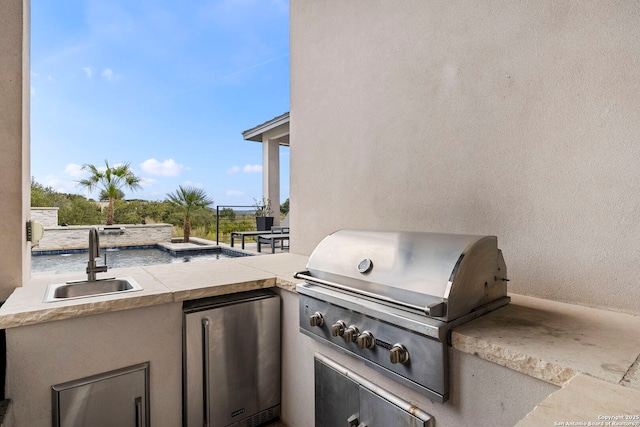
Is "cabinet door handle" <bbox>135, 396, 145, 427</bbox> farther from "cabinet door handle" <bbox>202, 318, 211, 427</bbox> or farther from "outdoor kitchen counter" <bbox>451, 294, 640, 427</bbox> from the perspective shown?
"outdoor kitchen counter" <bbox>451, 294, 640, 427</bbox>

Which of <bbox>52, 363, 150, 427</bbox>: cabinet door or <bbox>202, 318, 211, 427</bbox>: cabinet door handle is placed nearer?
<bbox>52, 363, 150, 427</bbox>: cabinet door

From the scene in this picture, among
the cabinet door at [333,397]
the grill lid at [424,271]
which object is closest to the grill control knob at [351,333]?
the grill lid at [424,271]

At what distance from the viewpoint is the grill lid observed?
3.44 ft

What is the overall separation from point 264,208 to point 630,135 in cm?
681

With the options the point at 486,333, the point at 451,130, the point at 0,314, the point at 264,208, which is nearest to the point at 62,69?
the point at 264,208

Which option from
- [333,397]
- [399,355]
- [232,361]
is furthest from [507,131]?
[232,361]

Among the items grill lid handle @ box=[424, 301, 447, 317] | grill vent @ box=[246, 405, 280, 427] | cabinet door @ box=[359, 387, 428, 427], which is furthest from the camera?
grill vent @ box=[246, 405, 280, 427]

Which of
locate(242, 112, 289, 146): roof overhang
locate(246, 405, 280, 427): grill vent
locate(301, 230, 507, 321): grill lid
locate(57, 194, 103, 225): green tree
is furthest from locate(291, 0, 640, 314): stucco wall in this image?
locate(57, 194, 103, 225): green tree

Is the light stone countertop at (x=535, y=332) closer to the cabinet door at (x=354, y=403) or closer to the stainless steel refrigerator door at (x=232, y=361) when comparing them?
the stainless steel refrigerator door at (x=232, y=361)

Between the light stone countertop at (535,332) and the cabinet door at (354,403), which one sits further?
the cabinet door at (354,403)

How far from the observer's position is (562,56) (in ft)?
4.29

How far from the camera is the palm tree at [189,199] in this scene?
727 centimetres

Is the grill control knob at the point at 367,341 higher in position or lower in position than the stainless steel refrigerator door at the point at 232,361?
higher

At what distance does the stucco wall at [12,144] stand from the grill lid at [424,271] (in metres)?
1.68
